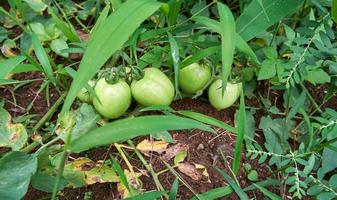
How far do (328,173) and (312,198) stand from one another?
0.10 metres

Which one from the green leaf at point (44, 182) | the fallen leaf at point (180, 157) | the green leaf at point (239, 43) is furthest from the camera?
the fallen leaf at point (180, 157)

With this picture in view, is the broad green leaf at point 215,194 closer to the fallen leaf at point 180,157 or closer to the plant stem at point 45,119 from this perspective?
the fallen leaf at point 180,157

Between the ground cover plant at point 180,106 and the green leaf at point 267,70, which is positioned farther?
the green leaf at point 267,70

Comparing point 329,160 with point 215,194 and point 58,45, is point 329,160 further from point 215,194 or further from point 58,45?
point 58,45

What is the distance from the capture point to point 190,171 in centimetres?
148

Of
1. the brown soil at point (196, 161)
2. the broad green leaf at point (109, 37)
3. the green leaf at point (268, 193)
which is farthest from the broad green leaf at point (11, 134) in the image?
the green leaf at point (268, 193)

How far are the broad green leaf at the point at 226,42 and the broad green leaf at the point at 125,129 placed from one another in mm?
242

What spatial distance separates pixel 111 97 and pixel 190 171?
313 millimetres

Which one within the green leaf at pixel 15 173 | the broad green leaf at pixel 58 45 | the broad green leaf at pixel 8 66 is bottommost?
the green leaf at pixel 15 173

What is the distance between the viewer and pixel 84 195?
140 centimetres

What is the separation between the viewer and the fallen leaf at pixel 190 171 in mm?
1464

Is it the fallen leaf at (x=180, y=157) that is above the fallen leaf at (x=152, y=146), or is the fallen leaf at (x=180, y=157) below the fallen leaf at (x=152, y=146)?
below

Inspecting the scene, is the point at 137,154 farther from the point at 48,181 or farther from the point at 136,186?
the point at 48,181

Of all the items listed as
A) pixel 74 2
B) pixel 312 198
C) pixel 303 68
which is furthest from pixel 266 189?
pixel 74 2
